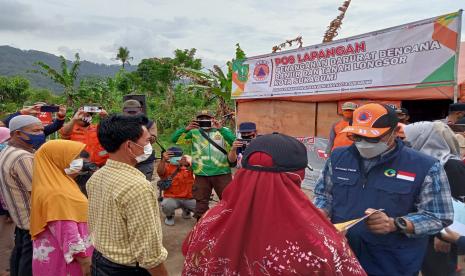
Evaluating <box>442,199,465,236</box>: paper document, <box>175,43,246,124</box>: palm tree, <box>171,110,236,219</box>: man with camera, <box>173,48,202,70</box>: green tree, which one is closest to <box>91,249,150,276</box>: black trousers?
<box>442,199,465,236</box>: paper document

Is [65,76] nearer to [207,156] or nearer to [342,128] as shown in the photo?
[207,156]

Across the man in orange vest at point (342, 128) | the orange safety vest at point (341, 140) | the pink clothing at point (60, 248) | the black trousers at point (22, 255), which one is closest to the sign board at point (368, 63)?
the man in orange vest at point (342, 128)

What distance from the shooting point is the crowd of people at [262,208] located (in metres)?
1.28

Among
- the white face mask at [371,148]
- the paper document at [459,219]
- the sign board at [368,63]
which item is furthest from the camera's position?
the sign board at [368,63]

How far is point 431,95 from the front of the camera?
525 centimetres

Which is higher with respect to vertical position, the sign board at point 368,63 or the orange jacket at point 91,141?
the sign board at point 368,63

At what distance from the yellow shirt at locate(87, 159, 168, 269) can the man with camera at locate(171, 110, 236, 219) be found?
300 cm

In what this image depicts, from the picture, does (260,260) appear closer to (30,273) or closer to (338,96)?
(30,273)

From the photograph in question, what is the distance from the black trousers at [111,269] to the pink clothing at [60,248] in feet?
1.20

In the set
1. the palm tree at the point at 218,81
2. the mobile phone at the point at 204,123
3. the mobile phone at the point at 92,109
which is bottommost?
the mobile phone at the point at 204,123

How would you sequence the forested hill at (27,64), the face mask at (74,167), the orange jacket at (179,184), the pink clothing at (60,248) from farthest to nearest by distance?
the forested hill at (27,64) → the orange jacket at (179,184) → the face mask at (74,167) → the pink clothing at (60,248)

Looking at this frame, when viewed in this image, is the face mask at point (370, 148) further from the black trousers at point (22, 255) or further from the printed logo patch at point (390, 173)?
the black trousers at point (22, 255)

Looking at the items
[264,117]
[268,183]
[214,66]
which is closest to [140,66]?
[214,66]

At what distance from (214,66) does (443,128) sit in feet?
29.4
